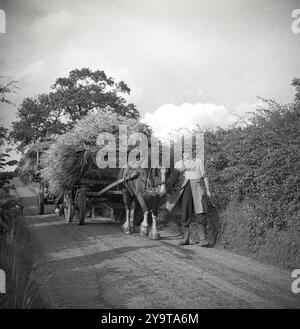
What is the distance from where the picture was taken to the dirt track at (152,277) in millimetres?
4223

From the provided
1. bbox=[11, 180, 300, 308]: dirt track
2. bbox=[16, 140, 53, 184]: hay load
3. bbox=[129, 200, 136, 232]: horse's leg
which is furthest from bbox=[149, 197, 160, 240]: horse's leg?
bbox=[16, 140, 53, 184]: hay load

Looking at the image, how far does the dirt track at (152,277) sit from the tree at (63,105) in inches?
952

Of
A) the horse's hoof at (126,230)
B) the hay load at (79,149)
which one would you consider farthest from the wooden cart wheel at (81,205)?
the horse's hoof at (126,230)

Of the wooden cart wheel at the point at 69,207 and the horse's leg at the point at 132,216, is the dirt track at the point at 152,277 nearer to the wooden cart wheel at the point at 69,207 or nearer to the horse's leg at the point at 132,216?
the horse's leg at the point at 132,216

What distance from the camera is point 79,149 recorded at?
1011 centimetres

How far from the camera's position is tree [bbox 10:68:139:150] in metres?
31.5

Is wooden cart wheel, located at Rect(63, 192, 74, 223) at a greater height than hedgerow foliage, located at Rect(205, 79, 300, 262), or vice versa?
hedgerow foliage, located at Rect(205, 79, 300, 262)

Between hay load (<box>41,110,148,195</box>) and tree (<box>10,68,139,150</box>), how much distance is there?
19.9 m

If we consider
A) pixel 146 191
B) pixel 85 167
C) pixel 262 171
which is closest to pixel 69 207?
pixel 85 167

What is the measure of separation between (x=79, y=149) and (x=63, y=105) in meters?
23.4

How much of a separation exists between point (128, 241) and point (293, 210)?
3535mm

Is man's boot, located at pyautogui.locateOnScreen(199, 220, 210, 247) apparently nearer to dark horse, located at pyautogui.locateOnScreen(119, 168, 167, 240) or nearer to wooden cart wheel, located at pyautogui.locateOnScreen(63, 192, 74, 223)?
dark horse, located at pyautogui.locateOnScreen(119, 168, 167, 240)
